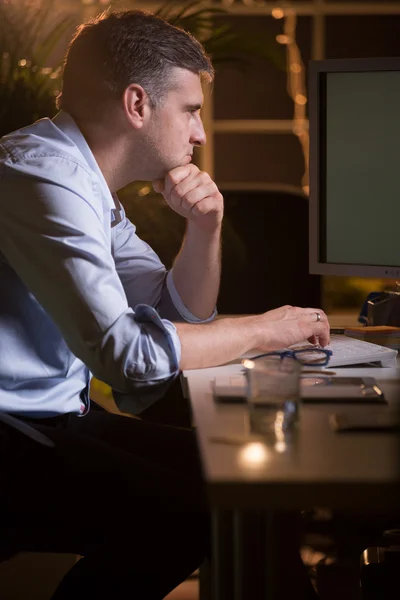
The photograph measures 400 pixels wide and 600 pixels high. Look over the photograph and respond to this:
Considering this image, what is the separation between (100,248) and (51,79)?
4.00 ft

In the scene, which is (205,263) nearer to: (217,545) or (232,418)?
(232,418)

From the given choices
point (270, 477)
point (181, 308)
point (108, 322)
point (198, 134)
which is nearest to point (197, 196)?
point (198, 134)

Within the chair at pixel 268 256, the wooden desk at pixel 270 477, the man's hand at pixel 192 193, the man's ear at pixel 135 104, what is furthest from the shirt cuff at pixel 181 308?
the chair at pixel 268 256

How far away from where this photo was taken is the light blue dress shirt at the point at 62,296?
1.18 metres

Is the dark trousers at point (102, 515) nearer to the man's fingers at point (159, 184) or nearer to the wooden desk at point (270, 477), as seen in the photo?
the wooden desk at point (270, 477)

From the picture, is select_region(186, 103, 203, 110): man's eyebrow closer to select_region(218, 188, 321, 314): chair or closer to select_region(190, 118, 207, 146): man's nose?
select_region(190, 118, 207, 146): man's nose

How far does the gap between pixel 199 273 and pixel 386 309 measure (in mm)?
400

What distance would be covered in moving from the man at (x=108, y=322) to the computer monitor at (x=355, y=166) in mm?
266

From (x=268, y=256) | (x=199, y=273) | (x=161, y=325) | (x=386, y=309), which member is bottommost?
(x=268, y=256)

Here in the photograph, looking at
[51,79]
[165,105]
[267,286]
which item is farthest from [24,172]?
[267,286]

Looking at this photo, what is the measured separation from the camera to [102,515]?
1.14 metres

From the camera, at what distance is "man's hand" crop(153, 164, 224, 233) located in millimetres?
1664

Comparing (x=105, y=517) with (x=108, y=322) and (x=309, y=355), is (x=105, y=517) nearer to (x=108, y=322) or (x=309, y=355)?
(x=108, y=322)

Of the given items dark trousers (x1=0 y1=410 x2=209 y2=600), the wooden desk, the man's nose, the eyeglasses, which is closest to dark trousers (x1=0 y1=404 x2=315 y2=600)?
dark trousers (x1=0 y1=410 x2=209 y2=600)
